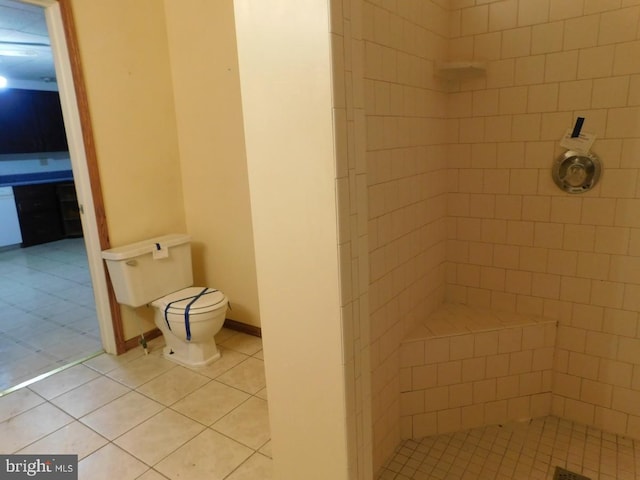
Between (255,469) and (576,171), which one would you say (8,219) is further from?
(576,171)

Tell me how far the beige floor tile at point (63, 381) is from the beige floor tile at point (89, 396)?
Answer: 0.17ft

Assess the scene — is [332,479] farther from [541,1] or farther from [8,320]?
[8,320]

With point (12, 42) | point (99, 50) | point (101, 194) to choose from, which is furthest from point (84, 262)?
point (99, 50)

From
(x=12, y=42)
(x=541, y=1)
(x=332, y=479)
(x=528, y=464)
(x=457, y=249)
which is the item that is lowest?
(x=528, y=464)

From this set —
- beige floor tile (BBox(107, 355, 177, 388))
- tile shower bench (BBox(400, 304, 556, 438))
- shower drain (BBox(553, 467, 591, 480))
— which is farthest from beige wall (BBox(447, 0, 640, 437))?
beige floor tile (BBox(107, 355, 177, 388))

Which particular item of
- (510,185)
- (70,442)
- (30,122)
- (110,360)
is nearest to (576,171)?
(510,185)

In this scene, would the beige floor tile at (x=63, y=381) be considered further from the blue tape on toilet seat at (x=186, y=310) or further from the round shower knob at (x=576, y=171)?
the round shower knob at (x=576, y=171)

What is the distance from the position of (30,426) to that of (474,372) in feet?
7.17

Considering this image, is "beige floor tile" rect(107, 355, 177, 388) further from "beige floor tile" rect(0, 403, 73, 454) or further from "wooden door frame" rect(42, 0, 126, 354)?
"beige floor tile" rect(0, 403, 73, 454)

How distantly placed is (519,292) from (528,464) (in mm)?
767

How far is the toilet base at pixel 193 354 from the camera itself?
2.55m

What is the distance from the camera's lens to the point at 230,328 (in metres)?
3.06

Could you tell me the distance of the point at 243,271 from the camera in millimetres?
2910

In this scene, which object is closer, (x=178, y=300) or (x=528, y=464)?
(x=528, y=464)
